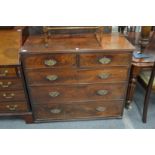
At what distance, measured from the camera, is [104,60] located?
153cm

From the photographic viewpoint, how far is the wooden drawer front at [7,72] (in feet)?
4.93

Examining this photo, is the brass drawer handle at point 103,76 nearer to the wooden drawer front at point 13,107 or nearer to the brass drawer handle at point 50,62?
the brass drawer handle at point 50,62

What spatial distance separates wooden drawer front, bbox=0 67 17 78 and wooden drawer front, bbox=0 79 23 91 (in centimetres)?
6

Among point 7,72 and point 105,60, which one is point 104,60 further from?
point 7,72

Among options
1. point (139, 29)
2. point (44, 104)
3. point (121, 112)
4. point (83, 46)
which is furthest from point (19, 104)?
point (139, 29)

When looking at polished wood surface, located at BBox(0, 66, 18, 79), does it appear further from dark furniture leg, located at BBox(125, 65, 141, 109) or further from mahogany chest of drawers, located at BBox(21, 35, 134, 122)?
Result: dark furniture leg, located at BBox(125, 65, 141, 109)

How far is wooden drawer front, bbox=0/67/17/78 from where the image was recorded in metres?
1.50

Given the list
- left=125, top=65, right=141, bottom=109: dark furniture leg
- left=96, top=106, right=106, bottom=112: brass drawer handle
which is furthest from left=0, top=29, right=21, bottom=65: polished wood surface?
left=125, top=65, right=141, bottom=109: dark furniture leg

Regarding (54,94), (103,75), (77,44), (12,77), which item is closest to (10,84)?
(12,77)

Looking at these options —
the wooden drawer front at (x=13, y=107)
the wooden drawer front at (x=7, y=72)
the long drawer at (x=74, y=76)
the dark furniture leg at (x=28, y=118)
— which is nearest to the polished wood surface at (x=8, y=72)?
the wooden drawer front at (x=7, y=72)

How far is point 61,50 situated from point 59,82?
33 cm

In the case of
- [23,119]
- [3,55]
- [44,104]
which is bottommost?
[23,119]

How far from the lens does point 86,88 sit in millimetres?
1700
